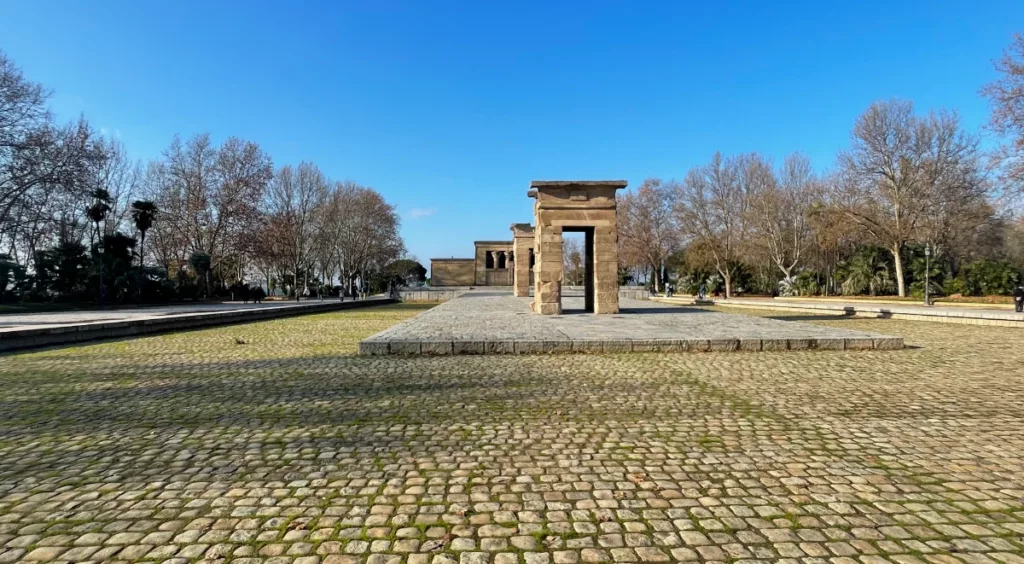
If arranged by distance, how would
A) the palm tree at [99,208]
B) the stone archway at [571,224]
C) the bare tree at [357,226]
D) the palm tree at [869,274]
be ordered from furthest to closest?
the bare tree at [357,226] < the palm tree at [869,274] < the palm tree at [99,208] < the stone archway at [571,224]

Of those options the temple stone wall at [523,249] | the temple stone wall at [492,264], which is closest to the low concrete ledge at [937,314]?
the temple stone wall at [523,249]

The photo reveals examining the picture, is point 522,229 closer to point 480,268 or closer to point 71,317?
point 71,317

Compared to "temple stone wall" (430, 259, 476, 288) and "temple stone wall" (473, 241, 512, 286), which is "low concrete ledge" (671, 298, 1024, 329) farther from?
"temple stone wall" (430, 259, 476, 288)

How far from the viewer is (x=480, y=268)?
2419 inches

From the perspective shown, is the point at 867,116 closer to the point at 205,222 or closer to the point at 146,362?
the point at 146,362

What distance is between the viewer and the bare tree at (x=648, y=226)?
163 ft

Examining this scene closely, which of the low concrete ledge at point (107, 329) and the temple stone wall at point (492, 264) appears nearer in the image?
the low concrete ledge at point (107, 329)

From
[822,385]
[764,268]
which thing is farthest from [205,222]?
[764,268]

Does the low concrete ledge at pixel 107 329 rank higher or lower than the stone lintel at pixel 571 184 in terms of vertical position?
lower

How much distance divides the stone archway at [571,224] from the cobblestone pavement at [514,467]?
8.97 meters

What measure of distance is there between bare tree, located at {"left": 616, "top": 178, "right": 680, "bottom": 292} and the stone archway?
34.5 m

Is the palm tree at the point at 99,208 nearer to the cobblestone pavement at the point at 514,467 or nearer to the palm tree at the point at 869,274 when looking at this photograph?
the cobblestone pavement at the point at 514,467

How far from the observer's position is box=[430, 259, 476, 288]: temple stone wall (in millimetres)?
63531

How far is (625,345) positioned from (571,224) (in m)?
7.09
